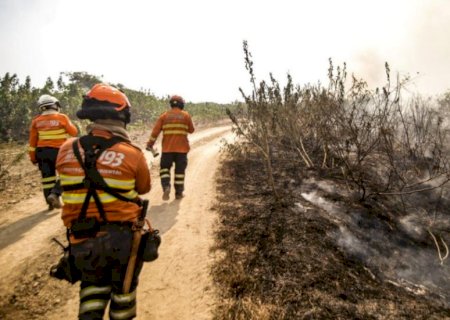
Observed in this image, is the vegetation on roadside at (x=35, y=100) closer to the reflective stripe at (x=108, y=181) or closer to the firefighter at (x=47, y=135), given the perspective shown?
the firefighter at (x=47, y=135)

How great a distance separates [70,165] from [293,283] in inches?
97.8

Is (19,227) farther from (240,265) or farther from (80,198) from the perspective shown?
(80,198)

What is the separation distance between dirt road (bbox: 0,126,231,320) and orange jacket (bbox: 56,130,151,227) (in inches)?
53.5

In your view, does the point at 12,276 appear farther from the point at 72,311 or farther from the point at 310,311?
the point at 310,311

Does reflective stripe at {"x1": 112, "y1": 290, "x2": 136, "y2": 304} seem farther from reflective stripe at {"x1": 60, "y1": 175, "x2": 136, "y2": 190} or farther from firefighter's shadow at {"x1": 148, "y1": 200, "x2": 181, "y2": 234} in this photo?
firefighter's shadow at {"x1": 148, "y1": 200, "x2": 181, "y2": 234}

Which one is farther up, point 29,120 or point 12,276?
point 29,120

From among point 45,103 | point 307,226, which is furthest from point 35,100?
point 307,226

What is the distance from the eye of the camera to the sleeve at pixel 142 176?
7.70ft

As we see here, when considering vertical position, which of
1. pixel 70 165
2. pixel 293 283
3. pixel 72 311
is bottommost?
pixel 72 311

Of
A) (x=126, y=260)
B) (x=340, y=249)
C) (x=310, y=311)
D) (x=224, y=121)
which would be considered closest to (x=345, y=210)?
(x=340, y=249)

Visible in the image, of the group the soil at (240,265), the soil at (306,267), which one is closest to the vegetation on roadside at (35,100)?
the soil at (240,265)

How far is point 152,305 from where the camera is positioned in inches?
125

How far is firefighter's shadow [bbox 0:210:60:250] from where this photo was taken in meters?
4.56

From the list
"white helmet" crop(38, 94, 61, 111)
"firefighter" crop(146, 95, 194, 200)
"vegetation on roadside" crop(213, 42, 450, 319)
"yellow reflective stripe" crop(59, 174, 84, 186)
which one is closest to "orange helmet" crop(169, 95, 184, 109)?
"firefighter" crop(146, 95, 194, 200)
